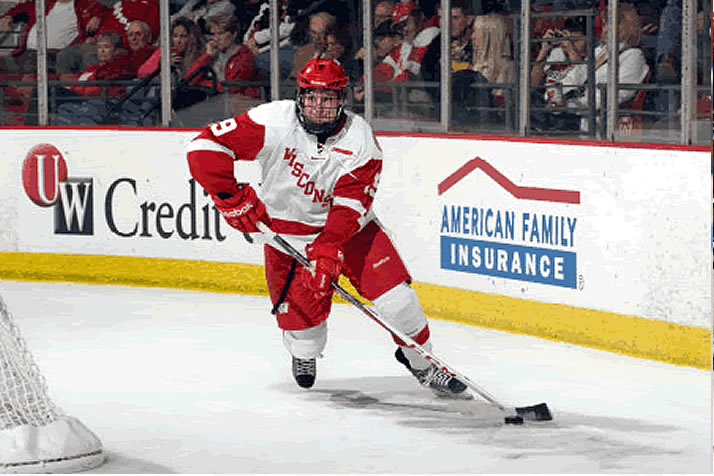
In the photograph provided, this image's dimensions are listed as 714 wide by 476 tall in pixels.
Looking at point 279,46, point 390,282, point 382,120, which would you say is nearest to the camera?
point 390,282

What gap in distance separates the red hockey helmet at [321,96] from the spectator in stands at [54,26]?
3900 millimetres

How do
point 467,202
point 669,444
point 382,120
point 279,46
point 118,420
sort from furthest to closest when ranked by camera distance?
point 279,46 < point 382,120 < point 467,202 < point 118,420 < point 669,444

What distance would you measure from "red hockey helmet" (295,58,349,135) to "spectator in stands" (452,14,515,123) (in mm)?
2007

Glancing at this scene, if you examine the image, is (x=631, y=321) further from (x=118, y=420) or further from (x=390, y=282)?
(x=118, y=420)

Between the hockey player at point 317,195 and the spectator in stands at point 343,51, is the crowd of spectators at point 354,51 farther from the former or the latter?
the hockey player at point 317,195

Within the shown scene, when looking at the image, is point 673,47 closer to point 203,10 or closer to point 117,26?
point 203,10

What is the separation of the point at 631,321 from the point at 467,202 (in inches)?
48.5

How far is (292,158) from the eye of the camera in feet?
18.4

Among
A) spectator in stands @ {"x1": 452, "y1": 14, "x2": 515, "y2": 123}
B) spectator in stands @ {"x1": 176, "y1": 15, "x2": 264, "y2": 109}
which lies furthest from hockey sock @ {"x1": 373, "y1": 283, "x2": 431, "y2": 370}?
spectator in stands @ {"x1": 176, "y1": 15, "x2": 264, "y2": 109}

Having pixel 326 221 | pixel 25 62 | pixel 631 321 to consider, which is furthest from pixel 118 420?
pixel 25 62

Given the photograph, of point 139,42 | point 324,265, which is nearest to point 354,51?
point 139,42

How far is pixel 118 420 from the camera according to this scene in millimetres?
5195

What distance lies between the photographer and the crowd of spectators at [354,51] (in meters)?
6.83

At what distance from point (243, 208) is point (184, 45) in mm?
3672
